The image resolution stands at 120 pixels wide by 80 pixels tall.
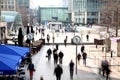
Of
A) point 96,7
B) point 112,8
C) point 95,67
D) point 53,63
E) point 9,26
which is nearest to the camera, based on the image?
point 95,67

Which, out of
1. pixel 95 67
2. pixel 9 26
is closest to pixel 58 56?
pixel 95 67

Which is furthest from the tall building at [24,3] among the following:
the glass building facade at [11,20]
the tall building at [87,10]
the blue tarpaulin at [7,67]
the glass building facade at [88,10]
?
the blue tarpaulin at [7,67]

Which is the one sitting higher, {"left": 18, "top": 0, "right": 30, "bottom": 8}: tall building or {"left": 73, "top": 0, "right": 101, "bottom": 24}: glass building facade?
{"left": 18, "top": 0, "right": 30, "bottom": 8}: tall building

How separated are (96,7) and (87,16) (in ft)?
18.0

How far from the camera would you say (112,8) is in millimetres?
60125

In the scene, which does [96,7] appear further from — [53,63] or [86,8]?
[53,63]

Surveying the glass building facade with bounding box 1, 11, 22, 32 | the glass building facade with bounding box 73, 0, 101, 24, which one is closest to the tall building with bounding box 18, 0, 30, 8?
the glass building facade with bounding box 73, 0, 101, 24

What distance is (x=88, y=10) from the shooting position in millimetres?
155000

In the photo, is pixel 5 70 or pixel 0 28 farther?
pixel 0 28

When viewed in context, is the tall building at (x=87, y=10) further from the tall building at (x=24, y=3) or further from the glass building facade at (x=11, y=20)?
the glass building facade at (x=11, y=20)

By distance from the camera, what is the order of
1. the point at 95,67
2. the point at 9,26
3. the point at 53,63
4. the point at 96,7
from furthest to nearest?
1. the point at 96,7
2. the point at 9,26
3. the point at 53,63
4. the point at 95,67

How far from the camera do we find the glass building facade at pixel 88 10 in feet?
505

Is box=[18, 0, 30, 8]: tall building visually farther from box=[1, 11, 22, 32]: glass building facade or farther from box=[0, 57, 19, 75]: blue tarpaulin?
box=[0, 57, 19, 75]: blue tarpaulin

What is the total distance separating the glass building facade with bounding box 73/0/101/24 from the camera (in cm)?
15388
